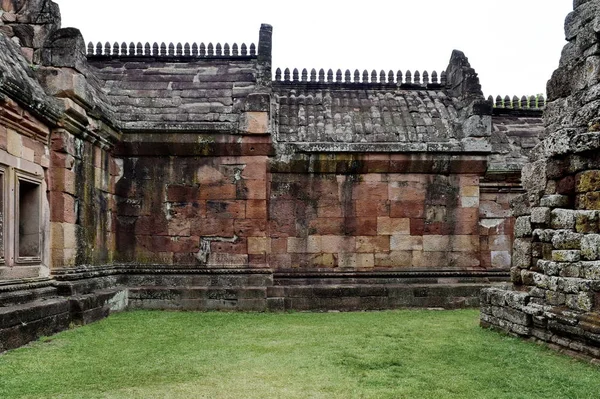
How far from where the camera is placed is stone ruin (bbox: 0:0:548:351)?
10.4 m

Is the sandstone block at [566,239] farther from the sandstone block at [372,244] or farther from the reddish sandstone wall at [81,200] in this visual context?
the reddish sandstone wall at [81,200]

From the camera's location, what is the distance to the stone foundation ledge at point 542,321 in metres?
5.76

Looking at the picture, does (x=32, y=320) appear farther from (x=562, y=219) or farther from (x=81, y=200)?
(x=562, y=219)

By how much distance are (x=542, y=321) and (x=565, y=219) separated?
130cm

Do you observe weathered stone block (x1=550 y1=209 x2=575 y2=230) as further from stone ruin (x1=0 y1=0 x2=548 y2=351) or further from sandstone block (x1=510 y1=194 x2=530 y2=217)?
stone ruin (x1=0 y1=0 x2=548 y2=351)

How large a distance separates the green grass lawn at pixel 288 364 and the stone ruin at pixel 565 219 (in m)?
0.38

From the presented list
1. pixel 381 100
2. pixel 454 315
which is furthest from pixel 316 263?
pixel 381 100

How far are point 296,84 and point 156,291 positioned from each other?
6.05 meters

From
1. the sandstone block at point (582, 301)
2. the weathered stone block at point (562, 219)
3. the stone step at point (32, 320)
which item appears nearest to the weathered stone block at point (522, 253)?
the weathered stone block at point (562, 219)

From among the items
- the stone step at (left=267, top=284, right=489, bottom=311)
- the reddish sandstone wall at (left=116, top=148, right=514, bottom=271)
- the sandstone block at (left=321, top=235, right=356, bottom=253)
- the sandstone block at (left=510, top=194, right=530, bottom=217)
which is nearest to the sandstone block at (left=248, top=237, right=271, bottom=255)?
the reddish sandstone wall at (left=116, top=148, right=514, bottom=271)

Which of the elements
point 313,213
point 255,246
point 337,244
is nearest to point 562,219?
point 337,244

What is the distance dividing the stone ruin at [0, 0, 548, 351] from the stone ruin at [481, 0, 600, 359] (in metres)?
3.62

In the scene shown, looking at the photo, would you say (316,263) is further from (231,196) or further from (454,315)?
(454,315)

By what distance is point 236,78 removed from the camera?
1182 centimetres
